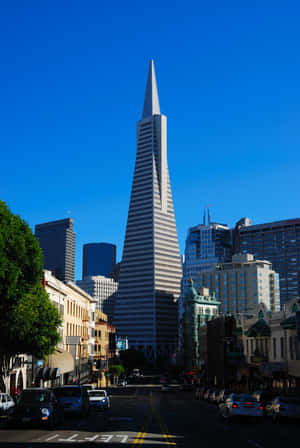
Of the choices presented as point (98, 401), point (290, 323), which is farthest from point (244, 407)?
point (290, 323)

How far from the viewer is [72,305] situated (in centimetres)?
7825

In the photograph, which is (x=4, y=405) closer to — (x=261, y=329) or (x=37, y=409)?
(x=37, y=409)

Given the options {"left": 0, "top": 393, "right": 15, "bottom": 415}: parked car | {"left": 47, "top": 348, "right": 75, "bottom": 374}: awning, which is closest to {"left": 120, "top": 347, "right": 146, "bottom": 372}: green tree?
{"left": 47, "top": 348, "right": 75, "bottom": 374}: awning

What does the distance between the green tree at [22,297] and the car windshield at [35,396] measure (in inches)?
319

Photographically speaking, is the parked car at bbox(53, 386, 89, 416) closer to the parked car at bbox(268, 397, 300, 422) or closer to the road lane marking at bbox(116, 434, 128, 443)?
the road lane marking at bbox(116, 434, 128, 443)

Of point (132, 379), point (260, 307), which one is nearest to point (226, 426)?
point (260, 307)

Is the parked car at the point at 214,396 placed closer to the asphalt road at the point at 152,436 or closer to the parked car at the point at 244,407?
the parked car at the point at 244,407

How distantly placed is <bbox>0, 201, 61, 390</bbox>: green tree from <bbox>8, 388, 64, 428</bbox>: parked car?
27.4 ft

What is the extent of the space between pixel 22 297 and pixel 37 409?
11201 mm

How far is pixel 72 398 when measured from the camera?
30.9 m

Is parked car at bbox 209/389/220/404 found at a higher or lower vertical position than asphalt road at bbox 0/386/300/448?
lower

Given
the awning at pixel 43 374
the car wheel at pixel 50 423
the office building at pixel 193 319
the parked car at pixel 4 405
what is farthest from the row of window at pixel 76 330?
the office building at pixel 193 319

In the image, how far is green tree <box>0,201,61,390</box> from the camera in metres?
33.1

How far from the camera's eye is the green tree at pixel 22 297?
109 feet
